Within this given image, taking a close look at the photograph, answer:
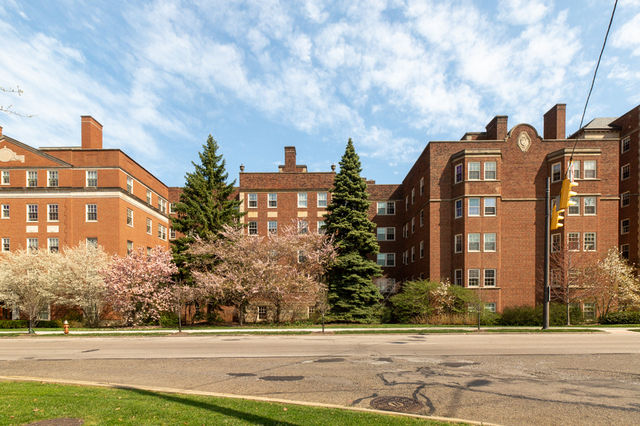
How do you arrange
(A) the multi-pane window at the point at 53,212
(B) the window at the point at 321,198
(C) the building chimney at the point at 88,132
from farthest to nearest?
(B) the window at the point at 321,198
(C) the building chimney at the point at 88,132
(A) the multi-pane window at the point at 53,212

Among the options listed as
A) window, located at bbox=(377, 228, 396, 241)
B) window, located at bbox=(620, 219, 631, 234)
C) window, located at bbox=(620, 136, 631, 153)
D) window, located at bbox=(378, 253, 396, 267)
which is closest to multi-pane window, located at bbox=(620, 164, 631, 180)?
window, located at bbox=(620, 136, 631, 153)

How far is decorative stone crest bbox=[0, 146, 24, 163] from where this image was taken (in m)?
36.2

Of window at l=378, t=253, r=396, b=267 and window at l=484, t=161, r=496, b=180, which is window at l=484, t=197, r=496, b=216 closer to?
window at l=484, t=161, r=496, b=180

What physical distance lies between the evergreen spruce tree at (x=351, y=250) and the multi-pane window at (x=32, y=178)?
28.1 metres

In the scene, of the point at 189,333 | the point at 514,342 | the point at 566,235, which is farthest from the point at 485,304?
the point at 189,333

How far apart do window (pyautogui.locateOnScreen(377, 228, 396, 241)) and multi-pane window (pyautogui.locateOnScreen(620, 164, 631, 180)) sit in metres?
24.6

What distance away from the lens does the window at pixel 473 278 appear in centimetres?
3086

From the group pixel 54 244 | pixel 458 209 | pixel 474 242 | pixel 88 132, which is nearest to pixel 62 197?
pixel 54 244

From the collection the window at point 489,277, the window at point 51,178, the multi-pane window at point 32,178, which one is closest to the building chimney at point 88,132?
the window at point 51,178

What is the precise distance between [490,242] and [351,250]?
11440 millimetres

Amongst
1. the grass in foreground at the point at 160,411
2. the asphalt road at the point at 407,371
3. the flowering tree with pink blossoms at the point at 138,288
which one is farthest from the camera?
the flowering tree with pink blossoms at the point at 138,288

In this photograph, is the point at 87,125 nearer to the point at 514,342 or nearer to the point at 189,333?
the point at 189,333

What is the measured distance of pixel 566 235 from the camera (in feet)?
101

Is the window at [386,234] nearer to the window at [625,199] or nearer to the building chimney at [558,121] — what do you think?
the building chimney at [558,121]
